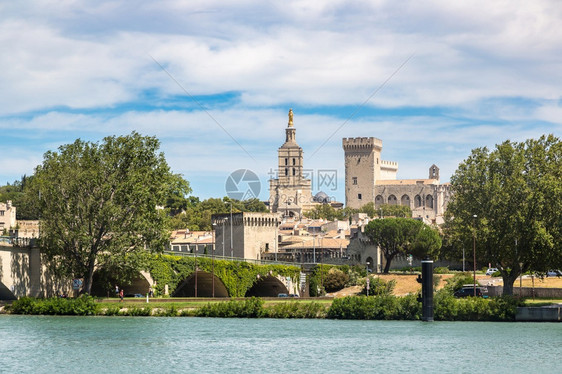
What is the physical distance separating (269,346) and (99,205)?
2216cm

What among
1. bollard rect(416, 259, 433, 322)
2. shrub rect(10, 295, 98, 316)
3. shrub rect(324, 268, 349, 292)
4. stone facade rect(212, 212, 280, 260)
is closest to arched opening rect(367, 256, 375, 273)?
stone facade rect(212, 212, 280, 260)

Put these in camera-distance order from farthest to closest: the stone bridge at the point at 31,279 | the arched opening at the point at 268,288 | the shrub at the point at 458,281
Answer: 1. the arched opening at the point at 268,288
2. the shrub at the point at 458,281
3. the stone bridge at the point at 31,279

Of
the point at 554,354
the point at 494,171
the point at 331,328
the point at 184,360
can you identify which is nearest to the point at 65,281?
the point at 331,328

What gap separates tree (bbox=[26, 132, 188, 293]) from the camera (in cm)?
6906

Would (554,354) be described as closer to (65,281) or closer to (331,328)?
(331,328)

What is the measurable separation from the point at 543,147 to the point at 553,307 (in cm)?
1729

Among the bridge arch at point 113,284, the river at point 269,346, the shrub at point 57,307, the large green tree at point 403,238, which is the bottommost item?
the river at point 269,346

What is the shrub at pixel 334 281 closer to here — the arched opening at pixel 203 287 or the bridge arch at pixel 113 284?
the arched opening at pixel 203 287

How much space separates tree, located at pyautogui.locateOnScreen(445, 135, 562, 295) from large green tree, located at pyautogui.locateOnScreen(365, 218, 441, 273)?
3722cm

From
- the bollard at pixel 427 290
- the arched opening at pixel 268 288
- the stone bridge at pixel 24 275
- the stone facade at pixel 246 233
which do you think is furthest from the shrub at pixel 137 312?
the stone facade at pixel 246 233

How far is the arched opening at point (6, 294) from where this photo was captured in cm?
6782

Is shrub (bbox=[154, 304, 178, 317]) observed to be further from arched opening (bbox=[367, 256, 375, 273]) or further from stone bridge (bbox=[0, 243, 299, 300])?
arched opening (bbox=[367, 256, 375, 273])

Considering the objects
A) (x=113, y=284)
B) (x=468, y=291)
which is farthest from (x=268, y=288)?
(x=468, y=291)

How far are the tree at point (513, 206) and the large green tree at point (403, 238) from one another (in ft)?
122
